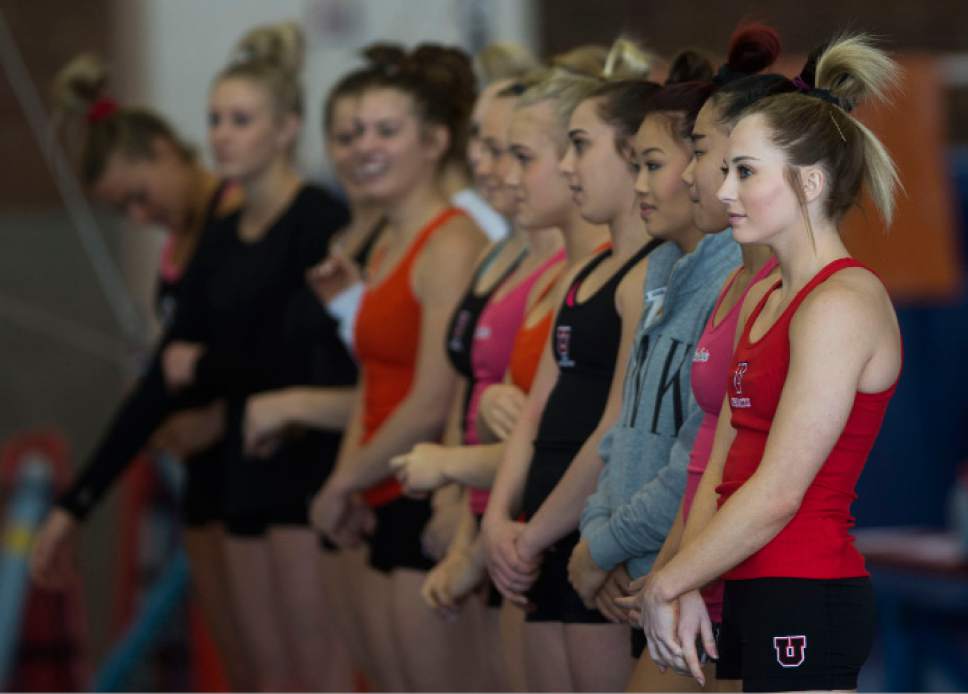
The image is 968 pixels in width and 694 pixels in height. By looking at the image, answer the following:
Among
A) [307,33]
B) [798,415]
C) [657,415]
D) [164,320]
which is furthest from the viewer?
[307,33]

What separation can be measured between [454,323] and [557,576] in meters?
0.54

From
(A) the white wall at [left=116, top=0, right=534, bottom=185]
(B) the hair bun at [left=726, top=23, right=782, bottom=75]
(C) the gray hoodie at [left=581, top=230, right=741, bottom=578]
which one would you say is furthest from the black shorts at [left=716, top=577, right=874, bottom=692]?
(A) the white wall at [left=116, top=0, right=534, bottom=185]

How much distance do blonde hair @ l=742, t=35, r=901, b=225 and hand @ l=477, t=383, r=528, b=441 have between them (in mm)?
697

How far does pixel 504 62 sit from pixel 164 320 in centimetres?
140

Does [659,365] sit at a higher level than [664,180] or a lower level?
lower

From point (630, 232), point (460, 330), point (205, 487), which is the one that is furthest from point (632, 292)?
point (205, 487)

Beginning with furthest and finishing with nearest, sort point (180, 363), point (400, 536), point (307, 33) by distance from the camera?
point (307, 33), point (180, 363), point (400, 536)

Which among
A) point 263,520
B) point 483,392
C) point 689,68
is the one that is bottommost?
point 263,520

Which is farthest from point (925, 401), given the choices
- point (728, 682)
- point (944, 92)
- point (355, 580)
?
point (728, 682)

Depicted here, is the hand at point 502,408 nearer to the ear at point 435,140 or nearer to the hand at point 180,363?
the ear at point 435,140

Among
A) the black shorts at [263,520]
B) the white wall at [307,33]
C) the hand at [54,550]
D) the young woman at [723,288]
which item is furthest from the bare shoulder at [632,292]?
the white wall at [307,33]

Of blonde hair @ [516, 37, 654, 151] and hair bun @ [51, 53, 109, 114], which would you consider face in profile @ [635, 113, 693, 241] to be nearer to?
blonde hair @ [516, 37, 654, 151]

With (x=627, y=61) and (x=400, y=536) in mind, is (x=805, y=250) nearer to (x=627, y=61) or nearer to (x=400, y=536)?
(x=627, y=61)

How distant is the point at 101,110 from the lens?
3822 millimetres
